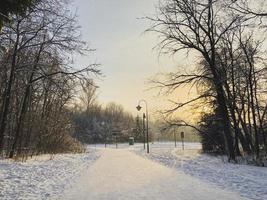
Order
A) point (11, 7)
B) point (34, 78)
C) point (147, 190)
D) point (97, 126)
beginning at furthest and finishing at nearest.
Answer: point (97, 126)
point (34, 78)
point (147, 190)
point (11, 7)

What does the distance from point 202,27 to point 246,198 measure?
681 inches

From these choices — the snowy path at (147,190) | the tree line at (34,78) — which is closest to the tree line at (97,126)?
the tree line at (34,78)

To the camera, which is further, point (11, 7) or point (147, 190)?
point (147, 190)

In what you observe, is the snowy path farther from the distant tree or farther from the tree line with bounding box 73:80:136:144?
the tree line with bounding box 73:80:136:144

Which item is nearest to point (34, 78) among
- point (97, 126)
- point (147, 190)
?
point (147, 190)

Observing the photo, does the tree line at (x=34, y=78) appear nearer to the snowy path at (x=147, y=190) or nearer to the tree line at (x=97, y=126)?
the snowy path at (x=147, y=190)

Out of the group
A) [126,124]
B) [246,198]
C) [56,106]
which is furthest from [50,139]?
[126,124]

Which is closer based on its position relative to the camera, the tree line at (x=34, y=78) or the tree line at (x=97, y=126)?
the tree line at (x=34, y=78)

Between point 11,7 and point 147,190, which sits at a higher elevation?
point 11,7

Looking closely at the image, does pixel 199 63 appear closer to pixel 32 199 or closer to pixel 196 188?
pixel 196 188

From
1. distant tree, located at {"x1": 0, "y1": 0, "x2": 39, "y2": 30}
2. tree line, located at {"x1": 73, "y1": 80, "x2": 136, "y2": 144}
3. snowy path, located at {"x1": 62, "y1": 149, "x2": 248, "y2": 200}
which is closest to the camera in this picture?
distant tree, located at {"x1": 0, "y1": 0, "x2": 39, "y2": 30}

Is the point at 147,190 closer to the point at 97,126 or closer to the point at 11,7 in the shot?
the point at 11,7

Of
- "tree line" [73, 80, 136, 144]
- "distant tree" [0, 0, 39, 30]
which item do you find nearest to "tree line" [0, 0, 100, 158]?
"distant tree" [0, 0, 39, 30]

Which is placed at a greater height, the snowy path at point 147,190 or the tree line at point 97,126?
the tree line at point 97,126
